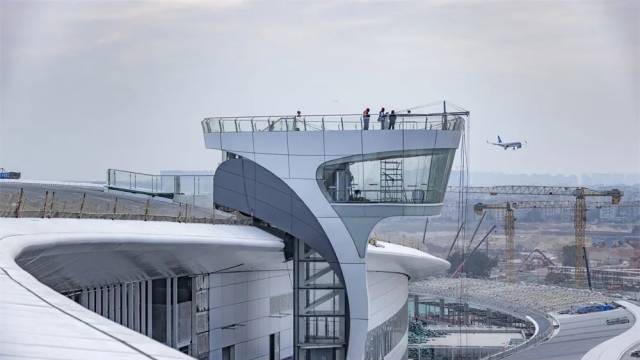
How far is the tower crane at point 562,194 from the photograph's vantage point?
410 feet

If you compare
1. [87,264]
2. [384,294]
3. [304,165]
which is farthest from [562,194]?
[87,264]

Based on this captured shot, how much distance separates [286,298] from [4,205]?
41.7 ft

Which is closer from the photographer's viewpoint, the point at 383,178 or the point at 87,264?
the point at 87,264

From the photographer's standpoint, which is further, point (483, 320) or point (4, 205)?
point (483, 320)

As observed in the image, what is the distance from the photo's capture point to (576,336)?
6912cm

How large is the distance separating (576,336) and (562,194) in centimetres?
6487

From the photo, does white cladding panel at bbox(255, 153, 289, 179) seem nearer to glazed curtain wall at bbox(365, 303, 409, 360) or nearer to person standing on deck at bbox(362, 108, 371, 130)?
person standing on deck at bbox(362, 108, 371, 130)

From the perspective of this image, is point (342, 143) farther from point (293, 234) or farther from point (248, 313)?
point (248, 313)

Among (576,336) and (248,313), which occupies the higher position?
(248,313)

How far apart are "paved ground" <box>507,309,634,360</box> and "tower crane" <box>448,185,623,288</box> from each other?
38354mm

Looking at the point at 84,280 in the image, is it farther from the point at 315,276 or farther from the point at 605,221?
the point at 605,221

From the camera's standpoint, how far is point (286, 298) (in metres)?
29.6

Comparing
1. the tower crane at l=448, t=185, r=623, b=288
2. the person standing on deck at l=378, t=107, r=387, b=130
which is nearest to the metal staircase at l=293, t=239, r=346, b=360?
the person standing on deck at l=378, t=107, r=387, b=130

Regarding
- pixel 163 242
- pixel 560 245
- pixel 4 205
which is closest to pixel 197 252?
pixel 163 242
